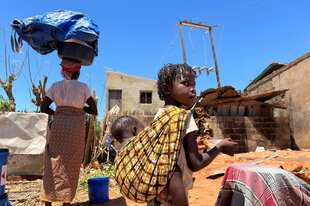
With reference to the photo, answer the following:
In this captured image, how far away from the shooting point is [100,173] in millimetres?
5746

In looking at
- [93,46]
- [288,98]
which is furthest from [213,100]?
[93,46]

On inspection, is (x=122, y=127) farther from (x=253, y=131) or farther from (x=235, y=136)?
(x=253, y=131)

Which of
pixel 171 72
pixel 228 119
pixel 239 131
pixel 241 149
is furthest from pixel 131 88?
pixel 171 72

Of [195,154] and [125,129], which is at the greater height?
[125,129]

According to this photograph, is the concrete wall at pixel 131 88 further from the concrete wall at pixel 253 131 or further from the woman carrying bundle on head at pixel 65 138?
the woman carrying bundle on head at pixel 65 138

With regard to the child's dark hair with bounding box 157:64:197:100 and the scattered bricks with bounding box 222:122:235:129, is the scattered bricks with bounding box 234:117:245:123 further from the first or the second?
the child's dark hair with bounding box 157:64:197:100

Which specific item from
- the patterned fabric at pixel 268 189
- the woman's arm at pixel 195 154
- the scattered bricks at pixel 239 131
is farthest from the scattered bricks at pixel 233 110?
the woman's arm at pixel 195 154

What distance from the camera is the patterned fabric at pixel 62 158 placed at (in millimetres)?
2705

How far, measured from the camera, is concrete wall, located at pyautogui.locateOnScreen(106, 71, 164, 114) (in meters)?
17.6

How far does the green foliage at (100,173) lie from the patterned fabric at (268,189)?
3967mm

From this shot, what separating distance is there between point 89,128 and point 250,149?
249 inches

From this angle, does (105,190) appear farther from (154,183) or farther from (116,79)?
(116,79)

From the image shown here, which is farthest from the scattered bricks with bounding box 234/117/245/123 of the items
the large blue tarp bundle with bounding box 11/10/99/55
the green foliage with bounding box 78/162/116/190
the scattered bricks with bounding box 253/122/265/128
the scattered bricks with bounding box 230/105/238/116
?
the large blue tarp bundle with bounding box 11/10/99/55

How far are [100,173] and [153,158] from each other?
4.80 meters
